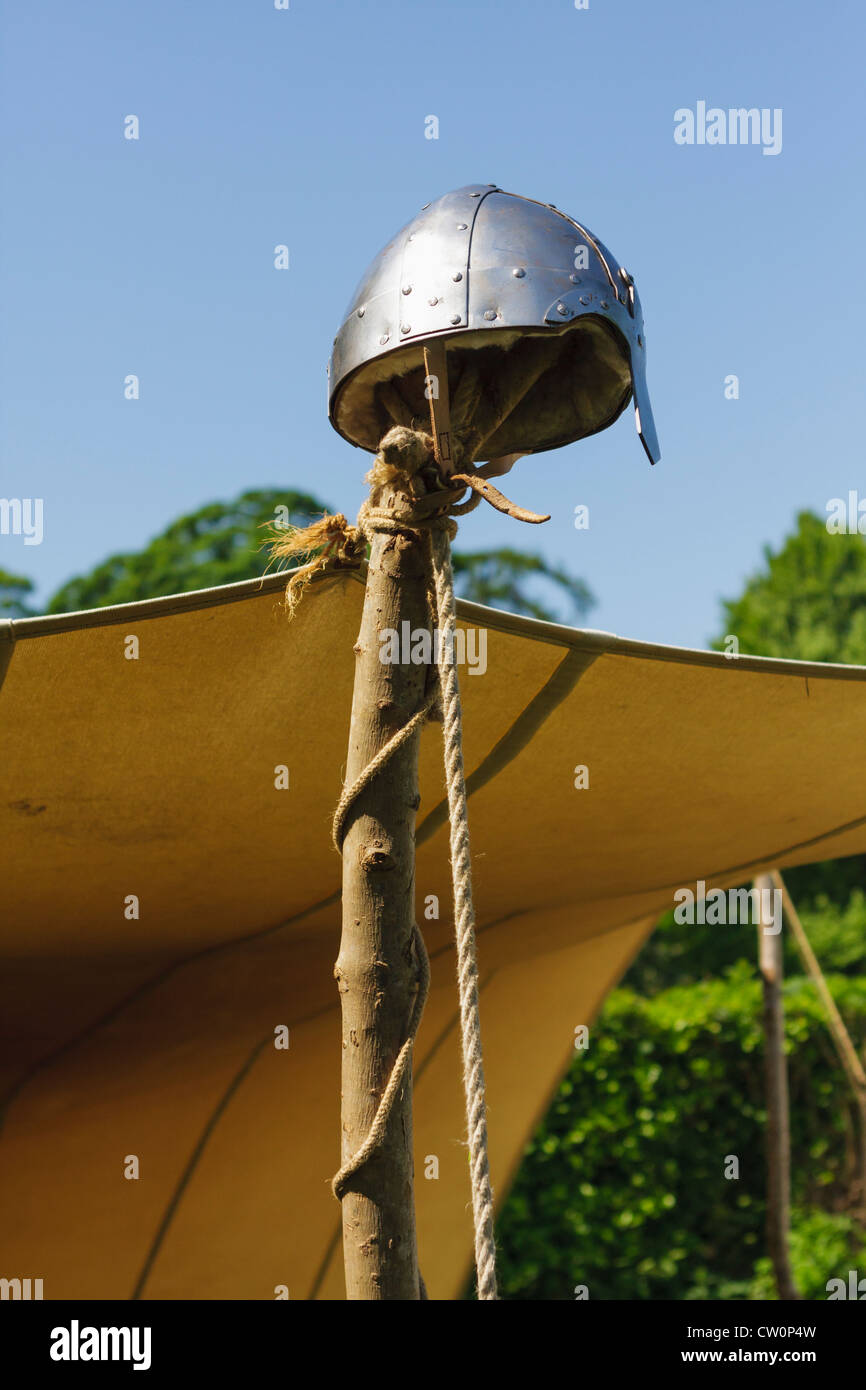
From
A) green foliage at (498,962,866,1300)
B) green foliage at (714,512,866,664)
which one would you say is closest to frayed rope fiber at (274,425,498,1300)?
green foliage at (498,962,866,1300)

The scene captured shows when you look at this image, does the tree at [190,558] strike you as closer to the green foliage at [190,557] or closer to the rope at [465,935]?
the green foliage at [190,557]

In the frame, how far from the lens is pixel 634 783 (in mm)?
2367

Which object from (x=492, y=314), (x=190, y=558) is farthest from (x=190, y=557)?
(x=492, y=314)

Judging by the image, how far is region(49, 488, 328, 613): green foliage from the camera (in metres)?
10.0

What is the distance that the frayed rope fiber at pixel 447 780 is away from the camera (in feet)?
3.94

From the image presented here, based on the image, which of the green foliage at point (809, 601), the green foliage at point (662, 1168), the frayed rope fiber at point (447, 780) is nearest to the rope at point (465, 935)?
the frayed rope fiber at point (447, 780)

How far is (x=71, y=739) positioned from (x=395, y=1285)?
0.93 meters

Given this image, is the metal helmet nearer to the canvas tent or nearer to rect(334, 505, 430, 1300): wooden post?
rect(334, 505, 430, 1300): wooden post

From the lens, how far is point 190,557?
10164 millimetres

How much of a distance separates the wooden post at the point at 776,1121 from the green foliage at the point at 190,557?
5998mm

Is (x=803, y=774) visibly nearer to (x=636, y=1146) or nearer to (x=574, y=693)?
(x=574, y=693)

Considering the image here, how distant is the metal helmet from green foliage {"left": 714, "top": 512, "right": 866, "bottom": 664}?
12.1 meters
